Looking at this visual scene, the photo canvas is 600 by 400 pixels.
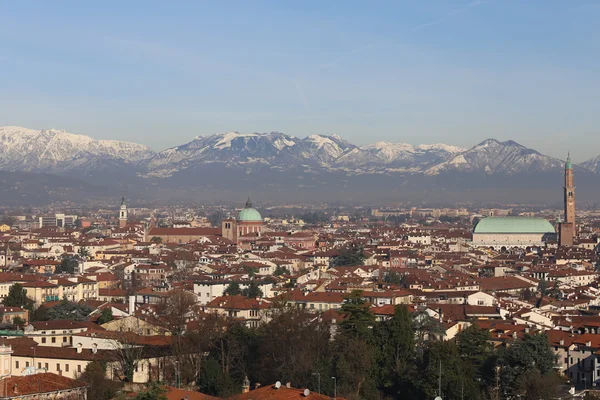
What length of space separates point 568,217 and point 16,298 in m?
74.8

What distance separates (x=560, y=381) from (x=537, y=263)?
156 ft

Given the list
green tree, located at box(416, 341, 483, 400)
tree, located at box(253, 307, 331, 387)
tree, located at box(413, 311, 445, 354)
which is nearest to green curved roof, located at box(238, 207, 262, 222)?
tree, located at box(413, 311, 445, 354)

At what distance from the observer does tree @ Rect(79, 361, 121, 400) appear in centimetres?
2489

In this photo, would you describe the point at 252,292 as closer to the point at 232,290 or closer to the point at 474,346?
the point at 232,290

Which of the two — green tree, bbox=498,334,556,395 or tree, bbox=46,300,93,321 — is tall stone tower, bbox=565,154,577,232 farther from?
green tree, bbox=498,334,556,395

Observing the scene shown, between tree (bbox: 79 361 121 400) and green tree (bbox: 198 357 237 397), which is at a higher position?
tree (bbox: 79 361 121 400)

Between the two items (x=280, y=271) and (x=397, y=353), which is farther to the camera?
(x=280, y=271)

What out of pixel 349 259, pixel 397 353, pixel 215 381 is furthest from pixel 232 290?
pixel 349 259

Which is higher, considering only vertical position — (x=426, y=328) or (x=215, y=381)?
(x=426, y=328)

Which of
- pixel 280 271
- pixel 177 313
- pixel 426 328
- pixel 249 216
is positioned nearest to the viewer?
pixel 426 328

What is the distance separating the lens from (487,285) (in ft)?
182

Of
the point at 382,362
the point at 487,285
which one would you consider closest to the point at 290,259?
the point at 487,285

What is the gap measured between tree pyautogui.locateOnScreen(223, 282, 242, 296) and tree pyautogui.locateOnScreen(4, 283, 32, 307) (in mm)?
7592

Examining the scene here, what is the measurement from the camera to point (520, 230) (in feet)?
381
